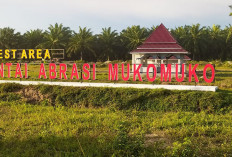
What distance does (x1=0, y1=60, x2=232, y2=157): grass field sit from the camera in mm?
7547

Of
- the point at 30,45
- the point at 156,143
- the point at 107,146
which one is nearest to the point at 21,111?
the point at 107,146

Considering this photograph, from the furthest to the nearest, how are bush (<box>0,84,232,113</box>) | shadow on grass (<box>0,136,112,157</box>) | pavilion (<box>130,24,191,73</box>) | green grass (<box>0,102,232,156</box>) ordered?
pavilion (<box>130,24,191,73</box>)
bush (<box>0,84,232,113</box>)
shadow on grass (<box>0,136,112,157</box>)
green grass (<box>0,102,232,156</box>)

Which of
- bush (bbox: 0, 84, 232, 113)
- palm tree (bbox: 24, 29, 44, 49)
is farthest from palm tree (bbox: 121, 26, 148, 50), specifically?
bush (bbox: 0, 84, 232, 113)

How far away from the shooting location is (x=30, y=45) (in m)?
53.4

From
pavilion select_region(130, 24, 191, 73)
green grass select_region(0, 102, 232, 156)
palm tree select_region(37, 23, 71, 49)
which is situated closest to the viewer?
green grass select_region(0, 102, 232, 156)

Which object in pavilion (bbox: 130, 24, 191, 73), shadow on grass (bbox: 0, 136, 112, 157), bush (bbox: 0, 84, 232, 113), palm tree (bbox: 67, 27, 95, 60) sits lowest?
shadow on grass (bbox: 0, 136, 112, 157)

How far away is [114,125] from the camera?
10.2m

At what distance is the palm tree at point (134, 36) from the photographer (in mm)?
52281

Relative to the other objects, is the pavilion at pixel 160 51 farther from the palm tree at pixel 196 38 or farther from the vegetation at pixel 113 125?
the palm tree at pixel 196 38

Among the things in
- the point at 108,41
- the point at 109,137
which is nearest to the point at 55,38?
the point at 108,41

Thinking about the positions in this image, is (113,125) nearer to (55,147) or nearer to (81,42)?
(55,147)

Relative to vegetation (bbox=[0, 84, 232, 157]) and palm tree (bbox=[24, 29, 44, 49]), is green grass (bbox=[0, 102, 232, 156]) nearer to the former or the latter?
vegetation (bbox=[0, 84, 232, 157])

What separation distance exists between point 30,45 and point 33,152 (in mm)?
49047

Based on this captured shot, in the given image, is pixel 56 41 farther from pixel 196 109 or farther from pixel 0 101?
pixel 196 109
